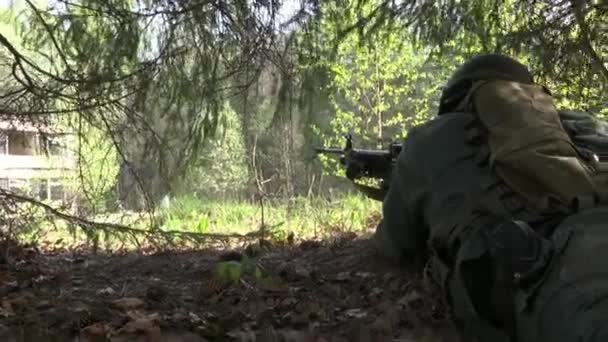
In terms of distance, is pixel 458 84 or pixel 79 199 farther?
pixel 79 199

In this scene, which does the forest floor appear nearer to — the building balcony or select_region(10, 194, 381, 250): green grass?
the building balcony

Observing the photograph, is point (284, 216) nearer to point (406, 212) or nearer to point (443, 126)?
point (406, 212)

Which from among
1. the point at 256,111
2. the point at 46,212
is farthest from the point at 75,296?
the point at 256,111

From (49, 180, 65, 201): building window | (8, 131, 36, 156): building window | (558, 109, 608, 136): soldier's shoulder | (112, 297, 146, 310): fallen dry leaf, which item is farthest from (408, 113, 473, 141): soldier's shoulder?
(49, 180, 65, 201): building window

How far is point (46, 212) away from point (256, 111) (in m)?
1.58

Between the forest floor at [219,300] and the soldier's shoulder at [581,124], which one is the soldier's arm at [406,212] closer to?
the forest floor at [219,300]

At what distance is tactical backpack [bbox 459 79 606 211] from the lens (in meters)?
1.68

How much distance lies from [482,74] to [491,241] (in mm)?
901

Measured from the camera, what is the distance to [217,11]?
3.98 m

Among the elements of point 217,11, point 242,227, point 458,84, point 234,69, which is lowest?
point 242,227

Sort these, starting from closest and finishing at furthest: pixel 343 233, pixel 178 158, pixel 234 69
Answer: pixel 234 69, pixel 178 158, pixel 343 233

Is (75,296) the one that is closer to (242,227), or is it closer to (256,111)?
(256,111)

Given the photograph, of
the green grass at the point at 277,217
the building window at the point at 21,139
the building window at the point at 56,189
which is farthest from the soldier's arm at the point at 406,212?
the building window at the point at 56,189

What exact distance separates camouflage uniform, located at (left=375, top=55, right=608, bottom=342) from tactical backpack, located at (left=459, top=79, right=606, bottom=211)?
0.05 m
